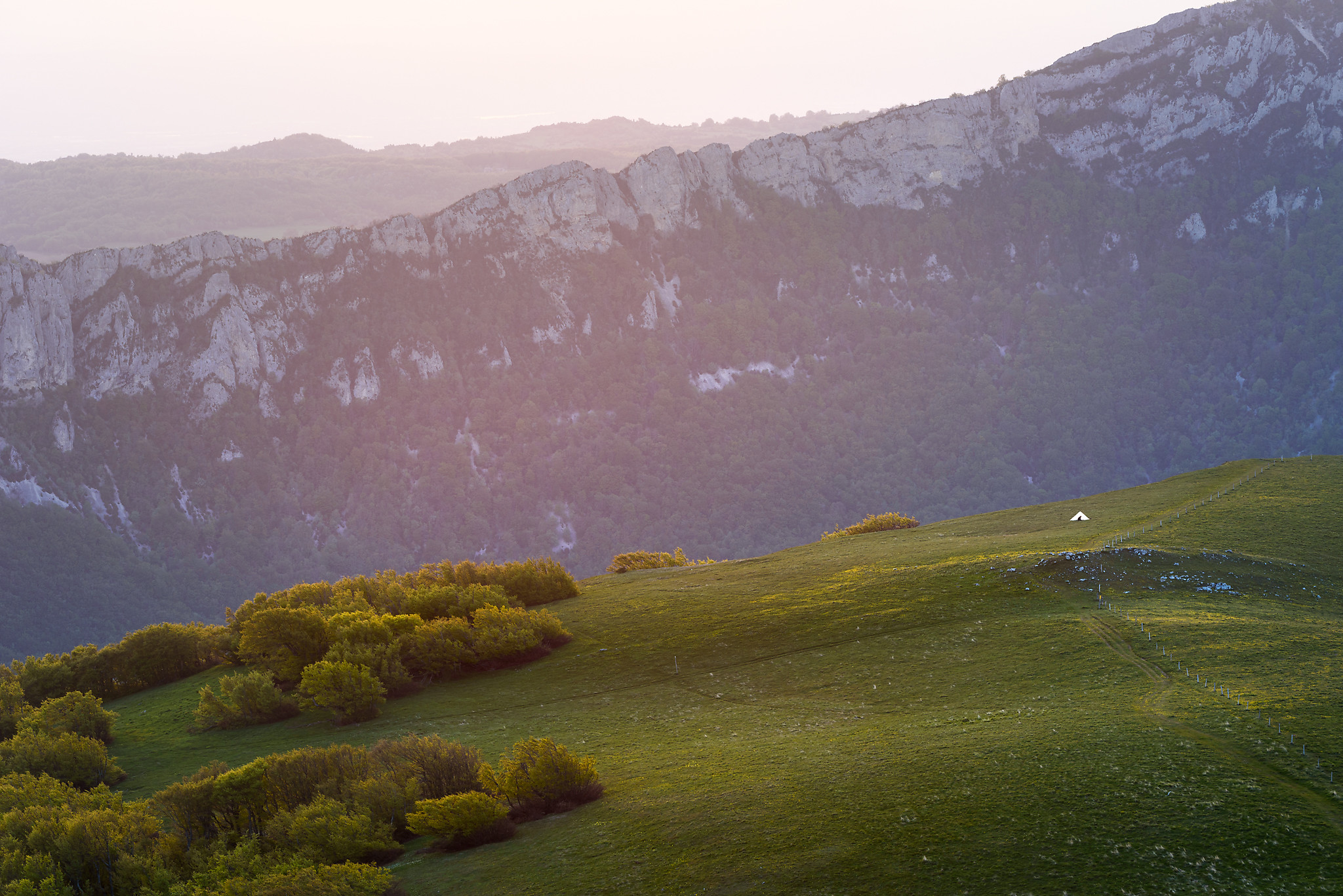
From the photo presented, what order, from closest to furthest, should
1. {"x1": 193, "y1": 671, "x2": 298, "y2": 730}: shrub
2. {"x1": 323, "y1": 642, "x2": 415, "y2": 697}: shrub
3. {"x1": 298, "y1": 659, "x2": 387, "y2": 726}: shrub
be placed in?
{"x1": 298, "y1": 659, "x2": 387, "y2": 726}: shrub < {"x1": 193, "y1": 671, "x2": 298, "y2": 730}: shrub < {"x1": 323, "y1": 642, "x2": 415, "y2": 697}: shrub

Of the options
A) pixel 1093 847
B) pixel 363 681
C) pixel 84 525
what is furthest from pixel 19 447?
pixel 1093 847

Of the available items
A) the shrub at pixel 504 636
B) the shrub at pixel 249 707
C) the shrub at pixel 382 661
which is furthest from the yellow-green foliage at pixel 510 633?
the shrub at pixel 249 707

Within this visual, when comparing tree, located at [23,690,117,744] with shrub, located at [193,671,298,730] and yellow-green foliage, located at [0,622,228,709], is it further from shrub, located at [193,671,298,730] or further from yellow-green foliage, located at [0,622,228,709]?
yellow-green foliage, located at [0,622,228,709]

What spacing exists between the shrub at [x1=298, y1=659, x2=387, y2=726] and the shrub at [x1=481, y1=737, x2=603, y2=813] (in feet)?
49.0

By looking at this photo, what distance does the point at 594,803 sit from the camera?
82.5ft

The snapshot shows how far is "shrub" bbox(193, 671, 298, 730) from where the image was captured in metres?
41.0

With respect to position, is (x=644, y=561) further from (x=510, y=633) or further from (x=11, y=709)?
(x=11, y=709)

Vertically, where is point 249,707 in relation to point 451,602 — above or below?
below

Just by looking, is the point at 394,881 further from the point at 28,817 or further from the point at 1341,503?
the point at 1341,503

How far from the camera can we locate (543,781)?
996 inches

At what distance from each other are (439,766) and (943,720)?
1606 cm

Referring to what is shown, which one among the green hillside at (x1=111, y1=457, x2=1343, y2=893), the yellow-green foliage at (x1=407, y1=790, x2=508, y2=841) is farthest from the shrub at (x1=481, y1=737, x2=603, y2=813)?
the yellow-green foliage at (x1=407, y1=790, x2=508, y2=841)

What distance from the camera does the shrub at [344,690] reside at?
126ft

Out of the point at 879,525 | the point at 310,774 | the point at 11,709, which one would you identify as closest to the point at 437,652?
the point at 310,774
